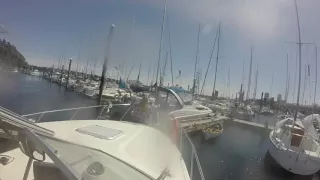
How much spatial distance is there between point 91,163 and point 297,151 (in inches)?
641

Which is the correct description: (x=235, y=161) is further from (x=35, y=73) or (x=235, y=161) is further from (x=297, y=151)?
(x=35, y=73)

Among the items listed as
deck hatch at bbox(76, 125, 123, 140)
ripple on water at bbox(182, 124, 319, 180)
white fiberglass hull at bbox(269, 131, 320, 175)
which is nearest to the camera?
deck hatch at bbox(76, 125, 123, 140)

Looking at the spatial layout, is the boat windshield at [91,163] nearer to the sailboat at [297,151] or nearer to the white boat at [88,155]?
the white boat at [88,155]

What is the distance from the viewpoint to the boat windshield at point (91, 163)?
238 centimetres

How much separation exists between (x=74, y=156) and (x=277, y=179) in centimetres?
1653

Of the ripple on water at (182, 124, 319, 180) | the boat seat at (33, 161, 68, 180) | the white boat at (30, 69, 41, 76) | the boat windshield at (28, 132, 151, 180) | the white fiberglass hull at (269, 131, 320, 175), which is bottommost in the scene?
the ripple on water at (182, 124, 319, 180)

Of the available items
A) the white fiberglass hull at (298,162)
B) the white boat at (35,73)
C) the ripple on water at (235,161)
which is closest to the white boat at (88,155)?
the ripple on water at (235,161)

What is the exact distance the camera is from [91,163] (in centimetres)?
261

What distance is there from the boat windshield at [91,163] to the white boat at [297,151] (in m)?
15.4

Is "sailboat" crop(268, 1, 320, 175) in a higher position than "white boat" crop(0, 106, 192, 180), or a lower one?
lower

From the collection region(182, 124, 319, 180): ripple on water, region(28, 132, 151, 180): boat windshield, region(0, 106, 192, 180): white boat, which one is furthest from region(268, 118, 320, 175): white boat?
region(28, 132, 151, 180): boat windshield

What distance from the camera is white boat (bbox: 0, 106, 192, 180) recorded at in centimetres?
219

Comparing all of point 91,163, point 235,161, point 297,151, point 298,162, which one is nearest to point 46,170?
point 91,163

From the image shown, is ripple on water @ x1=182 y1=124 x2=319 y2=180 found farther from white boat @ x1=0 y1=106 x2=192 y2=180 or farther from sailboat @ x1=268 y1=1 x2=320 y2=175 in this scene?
white boat @ x1=0 y1=106 x2=192 y2=180
